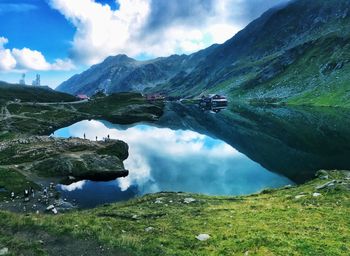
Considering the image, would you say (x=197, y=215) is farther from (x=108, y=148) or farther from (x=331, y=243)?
(x=108, y=148)

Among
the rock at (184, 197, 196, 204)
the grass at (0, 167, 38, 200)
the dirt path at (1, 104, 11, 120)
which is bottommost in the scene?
the grass at (0, 167, 38, 200)

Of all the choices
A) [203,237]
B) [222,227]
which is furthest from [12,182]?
[203,237]

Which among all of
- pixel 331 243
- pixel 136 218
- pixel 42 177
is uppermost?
pixel 331 243

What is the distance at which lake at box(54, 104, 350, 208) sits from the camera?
A: 6856 cm

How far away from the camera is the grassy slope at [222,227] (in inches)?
957

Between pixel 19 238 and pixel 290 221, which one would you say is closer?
pixel 19 238

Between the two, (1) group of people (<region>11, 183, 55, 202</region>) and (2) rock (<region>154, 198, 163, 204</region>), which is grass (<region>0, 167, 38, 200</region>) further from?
(2) rock (<region>154, 198, 163, 204</region>)

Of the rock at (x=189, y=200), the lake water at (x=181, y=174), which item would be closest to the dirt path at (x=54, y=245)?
the rock at (x=189, y=200)

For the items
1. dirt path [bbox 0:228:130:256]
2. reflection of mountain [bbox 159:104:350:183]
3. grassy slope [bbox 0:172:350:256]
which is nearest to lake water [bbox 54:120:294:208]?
reflection of mountain [bbox 159:104:350:183]

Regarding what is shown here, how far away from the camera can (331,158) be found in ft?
268

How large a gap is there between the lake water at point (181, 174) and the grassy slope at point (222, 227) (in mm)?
26202

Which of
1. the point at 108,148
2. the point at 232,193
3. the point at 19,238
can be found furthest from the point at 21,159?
the point at 19,238

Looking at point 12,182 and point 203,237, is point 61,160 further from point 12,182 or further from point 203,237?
point 203,237

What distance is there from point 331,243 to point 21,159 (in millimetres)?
71320
